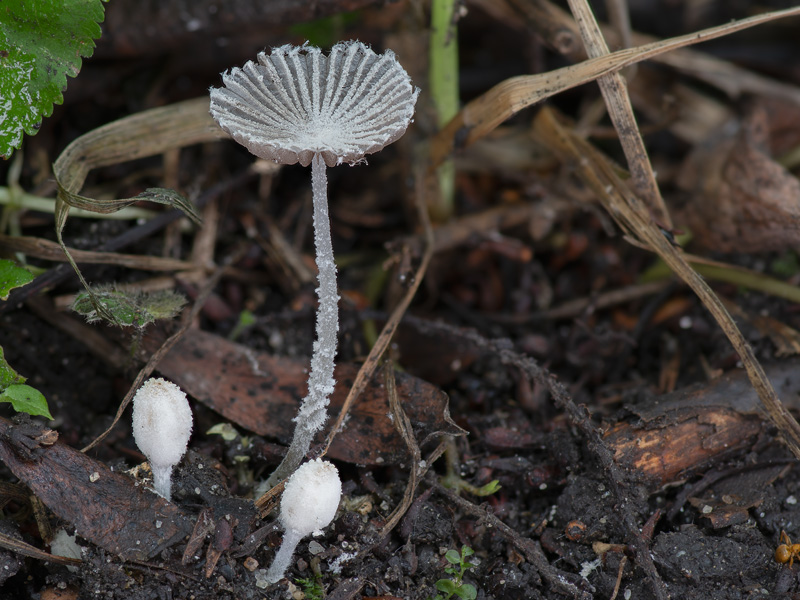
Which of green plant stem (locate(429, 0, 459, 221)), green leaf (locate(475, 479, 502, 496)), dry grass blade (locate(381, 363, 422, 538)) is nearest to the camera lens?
dry grass blade (locate(381, 363, 422, 538))

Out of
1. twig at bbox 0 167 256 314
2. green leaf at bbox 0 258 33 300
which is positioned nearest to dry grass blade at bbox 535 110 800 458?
twig at bbox 0 167 256 314

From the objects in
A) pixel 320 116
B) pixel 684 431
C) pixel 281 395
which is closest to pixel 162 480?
pixel 281 395

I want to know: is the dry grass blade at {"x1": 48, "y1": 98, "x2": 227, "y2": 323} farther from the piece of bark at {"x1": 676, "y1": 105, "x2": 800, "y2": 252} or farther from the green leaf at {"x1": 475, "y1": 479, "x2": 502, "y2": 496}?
the piece of bark at {"x1": 676, "y1": 105, "x2": 800, "y2": 252}

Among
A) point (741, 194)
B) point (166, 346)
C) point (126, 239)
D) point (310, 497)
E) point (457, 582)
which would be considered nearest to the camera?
point (310, 497)

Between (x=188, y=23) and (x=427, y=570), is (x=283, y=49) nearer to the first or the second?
(x=188, y=23)

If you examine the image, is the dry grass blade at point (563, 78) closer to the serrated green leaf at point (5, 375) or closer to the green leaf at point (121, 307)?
the green leaf at point (121, 307)

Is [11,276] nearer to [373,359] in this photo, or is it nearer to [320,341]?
[320,341]

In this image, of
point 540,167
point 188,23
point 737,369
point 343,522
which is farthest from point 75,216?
point 737,369
